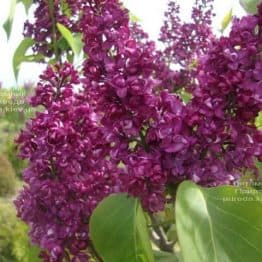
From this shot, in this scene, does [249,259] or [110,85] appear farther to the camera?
[110,85]

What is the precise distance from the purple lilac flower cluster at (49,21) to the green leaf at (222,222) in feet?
4.48

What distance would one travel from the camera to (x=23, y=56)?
2510 mm

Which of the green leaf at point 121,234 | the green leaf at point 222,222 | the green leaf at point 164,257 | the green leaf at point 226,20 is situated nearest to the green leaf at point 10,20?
the green leaf at point 226,20

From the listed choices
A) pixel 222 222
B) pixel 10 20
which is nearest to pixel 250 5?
pixel 222 222

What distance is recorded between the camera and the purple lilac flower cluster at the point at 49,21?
2348mm

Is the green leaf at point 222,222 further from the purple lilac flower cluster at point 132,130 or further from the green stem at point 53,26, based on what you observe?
the green stem at point 53,26

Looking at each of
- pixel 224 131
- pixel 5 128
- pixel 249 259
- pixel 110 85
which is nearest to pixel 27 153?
pixel 110 85

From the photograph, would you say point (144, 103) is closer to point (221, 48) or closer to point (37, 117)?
point (221, 48)

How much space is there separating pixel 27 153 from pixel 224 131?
1.69 ft

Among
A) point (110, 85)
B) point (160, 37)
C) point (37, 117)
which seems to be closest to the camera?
point (110, 85)

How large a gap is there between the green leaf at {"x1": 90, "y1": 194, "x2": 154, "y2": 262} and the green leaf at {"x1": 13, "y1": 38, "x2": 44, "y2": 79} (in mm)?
1346

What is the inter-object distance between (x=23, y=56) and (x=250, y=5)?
1349mm

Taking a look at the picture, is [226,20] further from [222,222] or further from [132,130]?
[222,222]

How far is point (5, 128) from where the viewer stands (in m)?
9.90
